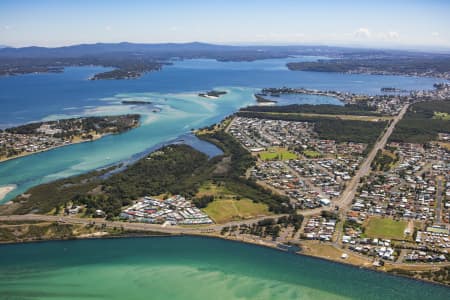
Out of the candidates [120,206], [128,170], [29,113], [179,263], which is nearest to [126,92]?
[29,113]

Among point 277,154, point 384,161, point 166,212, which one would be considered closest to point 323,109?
point 277,154

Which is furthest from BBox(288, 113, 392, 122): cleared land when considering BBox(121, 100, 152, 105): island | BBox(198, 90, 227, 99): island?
BBox(121, 100, 152, 105): island

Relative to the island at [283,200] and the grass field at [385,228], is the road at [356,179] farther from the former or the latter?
the grass field at [385,228]

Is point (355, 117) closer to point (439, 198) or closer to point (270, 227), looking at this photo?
point (439, 198)

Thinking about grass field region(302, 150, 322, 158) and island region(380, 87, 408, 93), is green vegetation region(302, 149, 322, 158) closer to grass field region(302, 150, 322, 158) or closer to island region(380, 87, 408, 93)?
grass field region(302, 150, 322, 158)

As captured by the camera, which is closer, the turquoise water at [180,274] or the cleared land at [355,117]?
the turquoise water at [180,274]

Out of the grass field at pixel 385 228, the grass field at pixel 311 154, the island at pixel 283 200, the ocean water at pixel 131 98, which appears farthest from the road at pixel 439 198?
the ocean water at pixel 131 98
